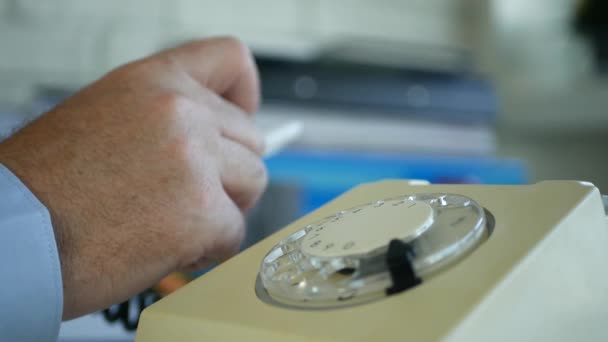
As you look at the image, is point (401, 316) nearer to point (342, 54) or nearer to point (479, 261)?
point (479, 261)

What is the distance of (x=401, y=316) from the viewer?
0.71 ft

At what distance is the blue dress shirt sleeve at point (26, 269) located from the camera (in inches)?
12.6

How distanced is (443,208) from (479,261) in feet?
0.19

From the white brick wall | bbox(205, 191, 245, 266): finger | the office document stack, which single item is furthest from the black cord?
the white brick wall

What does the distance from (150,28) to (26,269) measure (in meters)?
1.02

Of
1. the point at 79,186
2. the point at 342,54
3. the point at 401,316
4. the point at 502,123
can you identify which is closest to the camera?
the point at 401,316

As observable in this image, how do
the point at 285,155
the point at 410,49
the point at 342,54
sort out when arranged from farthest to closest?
the point at 410,49, the point at 342,54, the point at 285,155

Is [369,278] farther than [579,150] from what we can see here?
No

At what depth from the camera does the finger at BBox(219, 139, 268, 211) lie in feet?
1.45

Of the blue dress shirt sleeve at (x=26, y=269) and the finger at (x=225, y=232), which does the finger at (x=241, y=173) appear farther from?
the blue dress shirt sleeve at (x=26, y=269)

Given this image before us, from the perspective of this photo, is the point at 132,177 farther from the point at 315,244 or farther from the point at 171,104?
the point at 315,244

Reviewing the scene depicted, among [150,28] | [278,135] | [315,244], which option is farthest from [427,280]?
[150,28]

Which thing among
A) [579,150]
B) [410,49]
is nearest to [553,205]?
[410,49]

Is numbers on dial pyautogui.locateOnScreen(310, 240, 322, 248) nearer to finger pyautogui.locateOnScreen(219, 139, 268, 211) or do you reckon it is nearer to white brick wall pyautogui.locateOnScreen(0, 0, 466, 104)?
finger pyautogui.locateOnScreen(219, 139, 268, 211)
